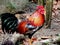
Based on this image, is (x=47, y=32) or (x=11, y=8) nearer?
(x=47, y=32)

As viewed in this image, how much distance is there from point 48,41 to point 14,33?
666 mm

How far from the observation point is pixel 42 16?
537 cm

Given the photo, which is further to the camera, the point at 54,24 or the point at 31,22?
the point at 54,24

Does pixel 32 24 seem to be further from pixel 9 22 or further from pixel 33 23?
pixel 9 22

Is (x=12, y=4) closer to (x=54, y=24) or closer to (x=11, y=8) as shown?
(x=11, y=8)

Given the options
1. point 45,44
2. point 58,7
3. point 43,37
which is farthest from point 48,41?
point 58,7

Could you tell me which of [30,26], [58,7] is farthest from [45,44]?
[58,7]

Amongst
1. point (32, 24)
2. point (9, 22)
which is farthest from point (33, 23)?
point (9, 22)

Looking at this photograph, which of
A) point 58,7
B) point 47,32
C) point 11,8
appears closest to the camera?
point 47,32

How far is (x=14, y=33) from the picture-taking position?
557 centimetres

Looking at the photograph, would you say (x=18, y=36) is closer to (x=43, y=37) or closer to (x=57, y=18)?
(x=43, y=37)

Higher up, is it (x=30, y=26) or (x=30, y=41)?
(x=30, y=26)

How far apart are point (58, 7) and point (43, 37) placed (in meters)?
2.45

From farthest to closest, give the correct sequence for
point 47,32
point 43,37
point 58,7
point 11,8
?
point 58,7, point 11,8, point 47,32, point 43,37
